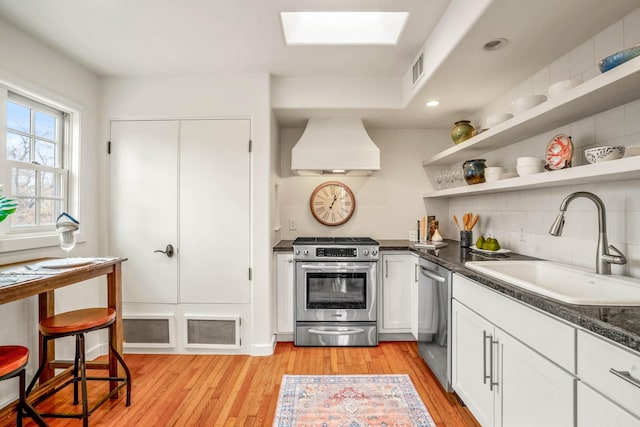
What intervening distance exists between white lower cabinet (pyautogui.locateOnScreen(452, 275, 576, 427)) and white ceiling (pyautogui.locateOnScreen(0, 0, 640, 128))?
1.42 meters

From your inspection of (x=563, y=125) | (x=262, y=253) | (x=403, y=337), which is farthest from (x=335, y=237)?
(x=563, y=125)

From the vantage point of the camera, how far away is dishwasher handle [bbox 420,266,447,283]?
2.12 m

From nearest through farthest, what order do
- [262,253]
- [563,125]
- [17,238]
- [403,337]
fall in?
[563,125] → [17,238] → [262,253] → [403,337]

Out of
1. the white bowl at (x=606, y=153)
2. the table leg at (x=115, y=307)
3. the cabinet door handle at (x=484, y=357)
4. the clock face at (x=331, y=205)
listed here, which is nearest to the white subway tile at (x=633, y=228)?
the white bowl at (x=606, y=153)

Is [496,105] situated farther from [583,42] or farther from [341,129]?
[341,129]

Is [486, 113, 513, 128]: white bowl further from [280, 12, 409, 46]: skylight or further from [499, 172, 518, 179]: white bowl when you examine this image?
[280, 12, 409, 46]: skylight

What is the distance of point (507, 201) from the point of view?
2477 mm

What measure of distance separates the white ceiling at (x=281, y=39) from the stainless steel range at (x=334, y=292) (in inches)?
57.7

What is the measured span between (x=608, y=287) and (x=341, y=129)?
2363mm

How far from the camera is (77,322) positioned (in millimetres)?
1740

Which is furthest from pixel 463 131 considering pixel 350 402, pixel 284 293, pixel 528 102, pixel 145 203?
pixel 145 203

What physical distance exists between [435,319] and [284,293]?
1.40 meters

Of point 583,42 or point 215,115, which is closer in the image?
point 583,42

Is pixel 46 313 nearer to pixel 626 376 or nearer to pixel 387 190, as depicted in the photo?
pixel 626 376
